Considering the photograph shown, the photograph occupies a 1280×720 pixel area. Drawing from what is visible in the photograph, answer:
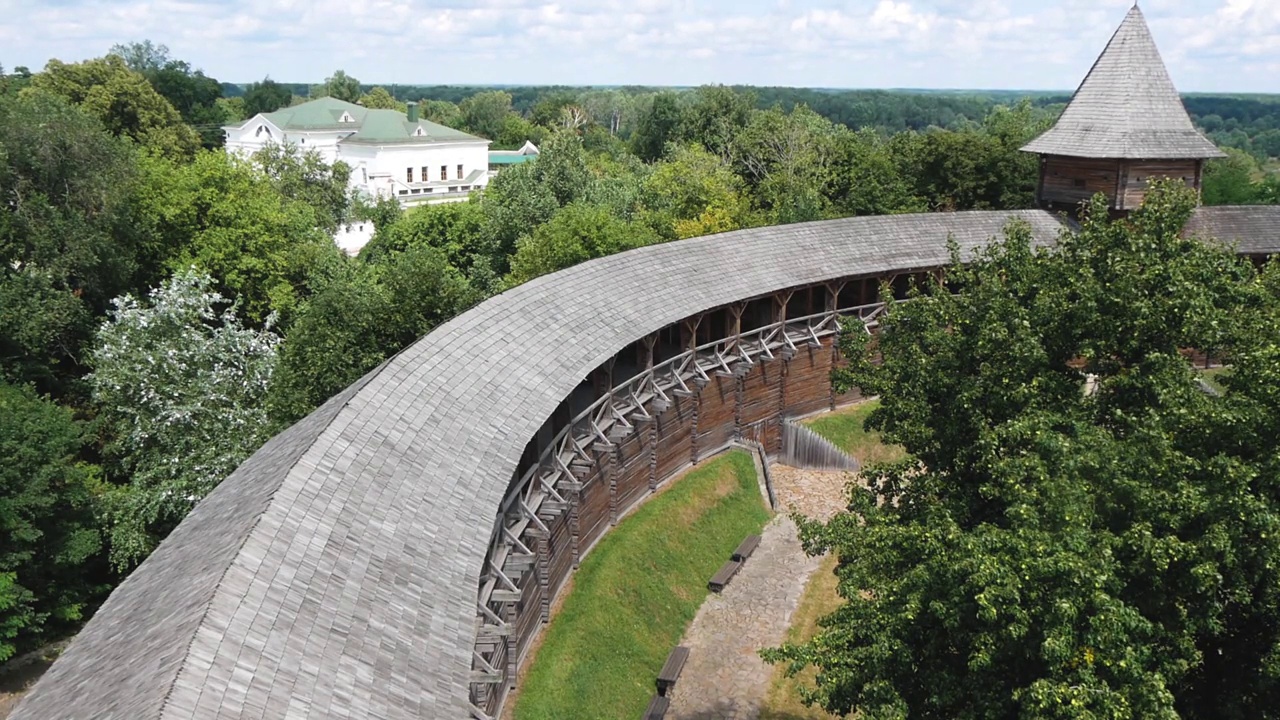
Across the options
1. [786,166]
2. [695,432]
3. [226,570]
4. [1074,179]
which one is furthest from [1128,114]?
[226,570]

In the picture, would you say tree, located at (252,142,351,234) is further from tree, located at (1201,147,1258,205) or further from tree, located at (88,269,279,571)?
tree, located at (1201,147,1258,205)

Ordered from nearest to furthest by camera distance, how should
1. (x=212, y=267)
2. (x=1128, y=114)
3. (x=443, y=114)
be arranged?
(x=1128, y=114) < (x=212, y=267) < (x=443, y=114)

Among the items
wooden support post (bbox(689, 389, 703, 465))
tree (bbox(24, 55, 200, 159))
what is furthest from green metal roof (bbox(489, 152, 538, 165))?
wooden support post (bbox(689, 389, 703, 465))

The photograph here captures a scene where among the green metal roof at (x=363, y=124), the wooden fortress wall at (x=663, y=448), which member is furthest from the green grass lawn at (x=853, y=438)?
the green metal roof at (x=363, y=124)

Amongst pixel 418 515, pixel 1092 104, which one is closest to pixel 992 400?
pixel 418 515

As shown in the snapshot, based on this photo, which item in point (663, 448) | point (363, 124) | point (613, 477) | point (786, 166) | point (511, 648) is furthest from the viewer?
point (363, 124)

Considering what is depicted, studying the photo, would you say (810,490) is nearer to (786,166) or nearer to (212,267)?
(212,267)
